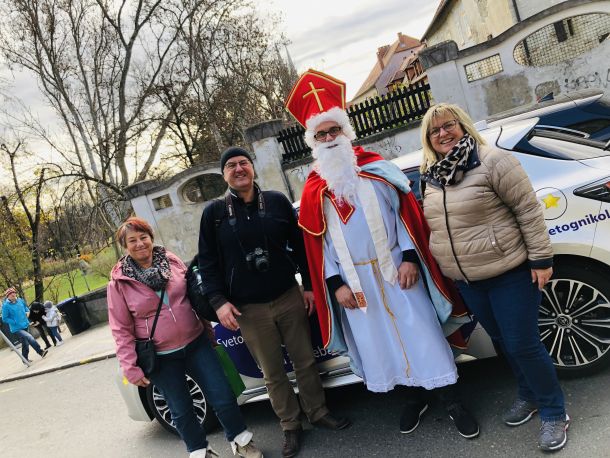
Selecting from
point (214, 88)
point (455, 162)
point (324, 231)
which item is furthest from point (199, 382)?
point (214, 88)

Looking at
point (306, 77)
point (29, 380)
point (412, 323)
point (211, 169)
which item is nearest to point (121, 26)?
point (211, 169)

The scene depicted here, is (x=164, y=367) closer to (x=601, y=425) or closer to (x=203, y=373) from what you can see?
(x=203, y=373)

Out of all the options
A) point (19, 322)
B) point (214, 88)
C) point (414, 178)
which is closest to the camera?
point (414, 178)

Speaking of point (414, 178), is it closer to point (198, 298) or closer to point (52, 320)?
point (198, 298)

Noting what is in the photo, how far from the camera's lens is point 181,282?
3.24m

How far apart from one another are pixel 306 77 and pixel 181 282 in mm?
1595

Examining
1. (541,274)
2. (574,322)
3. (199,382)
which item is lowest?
(574,322)

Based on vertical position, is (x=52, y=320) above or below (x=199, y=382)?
below

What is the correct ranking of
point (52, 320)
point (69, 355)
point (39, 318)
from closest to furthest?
1. point (69, 355)
2. point (52, 320)
3. point (39, 318)

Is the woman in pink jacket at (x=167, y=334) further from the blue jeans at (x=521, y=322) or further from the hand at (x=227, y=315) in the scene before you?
the blue jeans at (x=521, y=322)

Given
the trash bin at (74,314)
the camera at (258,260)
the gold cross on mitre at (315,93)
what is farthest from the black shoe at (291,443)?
the trash bin at (74,314)

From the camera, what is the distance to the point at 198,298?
3.17 meters

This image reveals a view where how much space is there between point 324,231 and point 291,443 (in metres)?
1.55

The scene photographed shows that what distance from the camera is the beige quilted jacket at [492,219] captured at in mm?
2408
